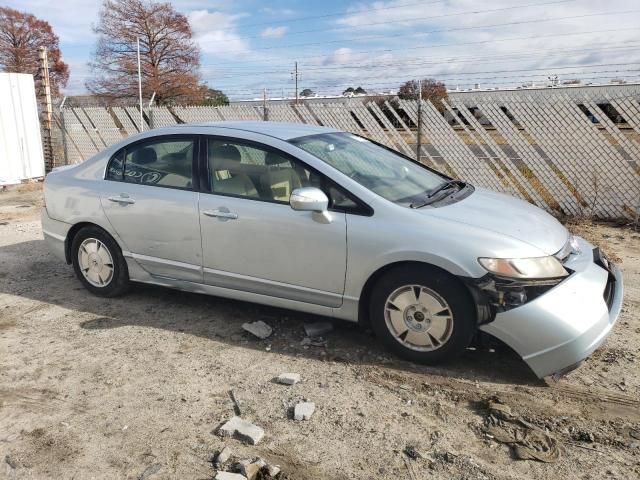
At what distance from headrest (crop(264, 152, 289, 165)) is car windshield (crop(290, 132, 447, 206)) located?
0.52 ft

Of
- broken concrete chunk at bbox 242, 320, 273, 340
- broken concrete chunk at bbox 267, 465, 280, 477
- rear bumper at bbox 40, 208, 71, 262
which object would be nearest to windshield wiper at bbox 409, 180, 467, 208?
broken concrete chunk at bbox 242, 320, 273, 340

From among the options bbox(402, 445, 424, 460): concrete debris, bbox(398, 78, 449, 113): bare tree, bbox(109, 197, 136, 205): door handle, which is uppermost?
bbox(398, 78, 449, 113): bare tree

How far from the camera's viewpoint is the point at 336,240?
12.1 feet

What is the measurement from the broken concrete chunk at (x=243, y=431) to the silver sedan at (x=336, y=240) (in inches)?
44.5

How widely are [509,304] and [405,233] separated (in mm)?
759

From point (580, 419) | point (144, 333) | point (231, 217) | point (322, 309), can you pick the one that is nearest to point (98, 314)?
point (144, 333)

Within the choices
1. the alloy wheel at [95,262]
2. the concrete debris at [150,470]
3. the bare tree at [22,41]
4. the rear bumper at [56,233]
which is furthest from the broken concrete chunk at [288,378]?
the bare tree at [22,41]

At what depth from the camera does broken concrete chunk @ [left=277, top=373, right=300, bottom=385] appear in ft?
11.3

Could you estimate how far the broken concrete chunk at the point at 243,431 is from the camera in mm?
2859

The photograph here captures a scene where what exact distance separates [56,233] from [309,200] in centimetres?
280

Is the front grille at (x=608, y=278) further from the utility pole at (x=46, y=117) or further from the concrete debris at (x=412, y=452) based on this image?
the utility pole at (x=46, y=117)

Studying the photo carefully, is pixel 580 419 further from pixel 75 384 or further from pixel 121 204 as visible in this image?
pixel 121 204

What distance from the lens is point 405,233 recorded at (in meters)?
3.51

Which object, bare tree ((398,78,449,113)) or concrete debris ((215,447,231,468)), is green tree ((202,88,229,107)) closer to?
bare tree ((398,78,449,113))
